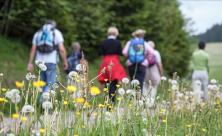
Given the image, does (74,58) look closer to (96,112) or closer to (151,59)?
(151,59)

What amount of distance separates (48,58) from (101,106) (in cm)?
662

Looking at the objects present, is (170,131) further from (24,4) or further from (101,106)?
(24,4)

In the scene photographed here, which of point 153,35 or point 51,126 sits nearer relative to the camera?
point 51,126

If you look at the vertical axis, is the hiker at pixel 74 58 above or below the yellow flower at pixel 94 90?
above

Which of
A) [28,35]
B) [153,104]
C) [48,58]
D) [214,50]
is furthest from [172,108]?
[214,50]

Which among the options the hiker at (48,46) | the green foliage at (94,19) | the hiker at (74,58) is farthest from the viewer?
the green foliage at (94,19)

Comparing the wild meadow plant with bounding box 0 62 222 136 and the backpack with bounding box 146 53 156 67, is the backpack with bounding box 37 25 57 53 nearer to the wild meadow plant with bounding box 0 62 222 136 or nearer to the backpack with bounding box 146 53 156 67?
the backpack with bounding box 146 53 156 67

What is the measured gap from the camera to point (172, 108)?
7.12 meters

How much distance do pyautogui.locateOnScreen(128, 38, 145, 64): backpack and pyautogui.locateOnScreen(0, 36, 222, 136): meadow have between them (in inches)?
240

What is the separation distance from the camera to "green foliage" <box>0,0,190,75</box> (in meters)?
19.0

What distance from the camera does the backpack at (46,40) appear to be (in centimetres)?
1204

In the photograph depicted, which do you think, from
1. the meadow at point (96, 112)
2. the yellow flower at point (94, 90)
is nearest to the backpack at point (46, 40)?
the meadow at point (96, 112)

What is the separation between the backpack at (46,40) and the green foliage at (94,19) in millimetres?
6436

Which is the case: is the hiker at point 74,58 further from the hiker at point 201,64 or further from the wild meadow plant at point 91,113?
the wild meadow plant at point 91,113
